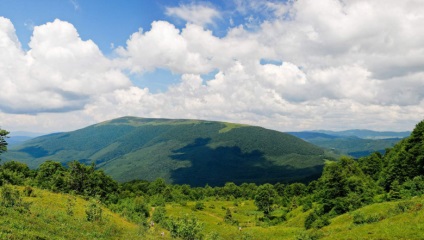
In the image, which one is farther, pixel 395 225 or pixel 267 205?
pixel 267 205

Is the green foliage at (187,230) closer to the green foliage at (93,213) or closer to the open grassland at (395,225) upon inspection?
the green foliage at (93,213)

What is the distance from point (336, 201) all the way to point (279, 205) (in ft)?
272

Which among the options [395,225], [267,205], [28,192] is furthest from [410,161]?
[28,192]

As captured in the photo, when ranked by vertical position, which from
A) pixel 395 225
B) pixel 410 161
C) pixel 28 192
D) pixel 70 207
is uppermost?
pixel 410 161

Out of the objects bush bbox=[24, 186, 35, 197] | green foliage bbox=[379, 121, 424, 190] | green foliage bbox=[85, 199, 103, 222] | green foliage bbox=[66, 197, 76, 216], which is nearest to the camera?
green foliage bbox=[85, 199, 103, 222]

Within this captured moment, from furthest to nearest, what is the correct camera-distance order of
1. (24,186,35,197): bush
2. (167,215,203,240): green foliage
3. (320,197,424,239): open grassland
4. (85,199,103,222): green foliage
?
(24,186,35,197): bush → (167,215,203,240): green foliage → (85,199,103,222): green foliage → (320,197,424,239): open grassland

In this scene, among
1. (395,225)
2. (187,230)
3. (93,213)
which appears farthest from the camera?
(187,230)

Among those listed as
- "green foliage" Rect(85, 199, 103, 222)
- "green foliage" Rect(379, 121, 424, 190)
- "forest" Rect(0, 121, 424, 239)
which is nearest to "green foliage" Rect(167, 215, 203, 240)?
"forest" Rect(0, 121, 424, 239)

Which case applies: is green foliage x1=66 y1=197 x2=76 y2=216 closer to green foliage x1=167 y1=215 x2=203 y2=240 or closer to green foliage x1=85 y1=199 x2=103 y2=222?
green foliage x1=85 y1=199 x2=103 y2=222

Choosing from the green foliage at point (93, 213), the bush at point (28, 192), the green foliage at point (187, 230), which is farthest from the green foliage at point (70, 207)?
the green foliage at point (187, 230)

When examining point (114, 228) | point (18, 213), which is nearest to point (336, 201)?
point (114, 228)

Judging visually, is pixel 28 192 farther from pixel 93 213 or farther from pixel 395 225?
pixel 395 225

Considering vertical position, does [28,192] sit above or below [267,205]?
above

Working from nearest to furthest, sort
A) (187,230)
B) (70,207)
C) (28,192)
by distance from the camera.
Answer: (187,230) < (70,207) < (28,192)
